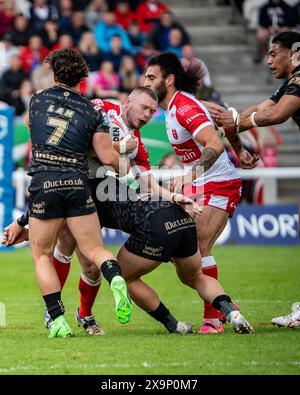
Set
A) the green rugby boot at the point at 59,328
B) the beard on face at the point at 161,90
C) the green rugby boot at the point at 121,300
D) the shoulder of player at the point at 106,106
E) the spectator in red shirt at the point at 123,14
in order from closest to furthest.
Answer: the green rugby boot at the point at 121,300 → the green rugby boot at the point at 59,328 → the shoulder of player at the point at 106,106 → the beard on face at the point at 161,90 → the spectator in red shirt at the point at 123,14

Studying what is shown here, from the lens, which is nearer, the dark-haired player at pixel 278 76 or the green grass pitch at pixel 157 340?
the green grass pitch at pixel 157 340

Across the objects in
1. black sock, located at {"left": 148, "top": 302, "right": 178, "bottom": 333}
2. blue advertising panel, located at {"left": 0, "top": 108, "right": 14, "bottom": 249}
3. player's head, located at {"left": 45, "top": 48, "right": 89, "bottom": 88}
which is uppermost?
player's head, located at {"left": 45, "top": 48, "right": 89, "bottom": 88}

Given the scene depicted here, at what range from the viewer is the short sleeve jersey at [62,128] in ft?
28.7

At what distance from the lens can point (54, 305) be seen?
8.77 metres

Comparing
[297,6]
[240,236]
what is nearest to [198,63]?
[240,236]

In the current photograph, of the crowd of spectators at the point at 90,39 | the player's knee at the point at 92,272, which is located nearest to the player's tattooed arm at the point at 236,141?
the player's knee at the point at 92,272

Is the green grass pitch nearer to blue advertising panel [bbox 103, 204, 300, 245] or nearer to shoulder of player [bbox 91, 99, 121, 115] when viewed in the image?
shoulder of player [bbox 91, 99, 121, 115]

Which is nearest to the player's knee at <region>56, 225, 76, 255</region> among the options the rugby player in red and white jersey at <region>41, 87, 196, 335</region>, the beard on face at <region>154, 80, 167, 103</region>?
the rugby player in red and white jersey at <region>41, 87, 196, 335</region>

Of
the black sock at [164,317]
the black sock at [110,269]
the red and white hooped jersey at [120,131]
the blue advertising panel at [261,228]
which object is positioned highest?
the red and white hooped jersey at [120,131]

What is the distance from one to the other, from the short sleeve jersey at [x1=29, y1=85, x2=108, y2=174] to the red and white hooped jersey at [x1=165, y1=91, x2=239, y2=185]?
1.11 meters

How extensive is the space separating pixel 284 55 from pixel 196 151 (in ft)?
4.17

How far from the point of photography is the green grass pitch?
7406 mm

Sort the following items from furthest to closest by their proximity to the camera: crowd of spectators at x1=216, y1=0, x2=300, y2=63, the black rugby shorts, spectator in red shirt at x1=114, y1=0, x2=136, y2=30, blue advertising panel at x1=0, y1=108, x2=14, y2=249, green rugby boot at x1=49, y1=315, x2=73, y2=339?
spectator in red shirt at x1=114, y1=0, x2=136, y2=30
crowd of spectators at x1=216, y1=0, x2=300, y2=63
blue advertising panel at x1=0, y1=108, x2=14, y2=249
green rugby boot at x1=49, y1=315, x2=73, y2=339
the black rugby shorts

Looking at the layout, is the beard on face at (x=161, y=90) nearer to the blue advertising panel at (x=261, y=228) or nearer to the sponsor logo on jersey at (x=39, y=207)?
the sponsor logo on jersey at (x=39, y=207)
